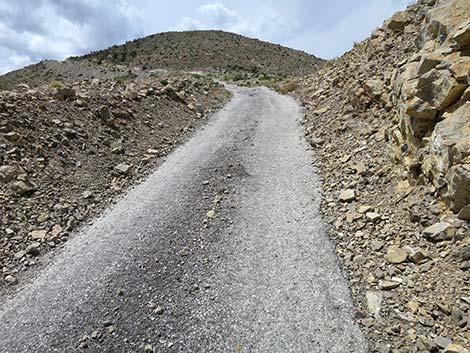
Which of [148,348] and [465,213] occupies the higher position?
[465,213]

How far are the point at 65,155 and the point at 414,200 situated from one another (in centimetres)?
1149

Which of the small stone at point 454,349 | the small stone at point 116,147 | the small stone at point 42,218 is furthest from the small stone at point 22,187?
the small stone at point 454,349

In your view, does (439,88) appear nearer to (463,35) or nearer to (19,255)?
(463,35)

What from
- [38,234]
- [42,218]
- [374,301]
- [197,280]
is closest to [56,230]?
[38,234]

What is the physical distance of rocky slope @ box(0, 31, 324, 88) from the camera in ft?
Result: 161

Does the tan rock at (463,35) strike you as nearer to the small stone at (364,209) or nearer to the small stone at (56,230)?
the small stone at (364,209)

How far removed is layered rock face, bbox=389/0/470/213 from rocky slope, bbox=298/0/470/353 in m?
0.03

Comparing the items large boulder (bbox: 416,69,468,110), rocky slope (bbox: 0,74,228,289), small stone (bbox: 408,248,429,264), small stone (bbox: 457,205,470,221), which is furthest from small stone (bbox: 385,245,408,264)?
rocky slope (bbox: 0,74,228,289)

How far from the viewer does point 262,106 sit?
2216cm

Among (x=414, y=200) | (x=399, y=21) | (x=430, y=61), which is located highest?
(x=399, y=21)

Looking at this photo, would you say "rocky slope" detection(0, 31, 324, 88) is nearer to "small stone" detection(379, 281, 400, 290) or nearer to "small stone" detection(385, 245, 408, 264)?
"small stone" detection(385, 245, 408, 264)

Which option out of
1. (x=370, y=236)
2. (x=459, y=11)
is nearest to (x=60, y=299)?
(x=370, y=236)

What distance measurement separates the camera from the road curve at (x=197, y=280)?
5.61 m

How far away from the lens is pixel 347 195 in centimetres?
900
